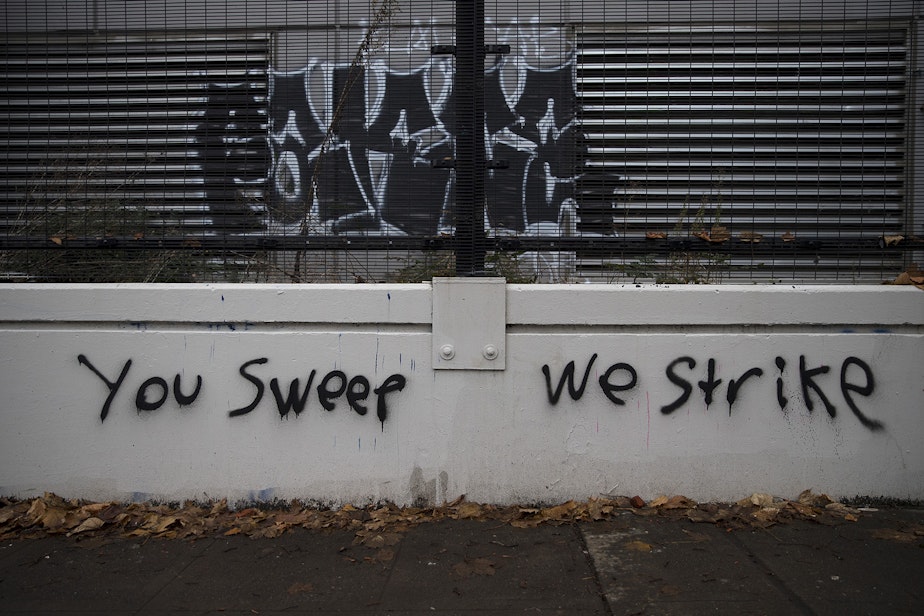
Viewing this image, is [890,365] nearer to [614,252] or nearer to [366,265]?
[614,252]

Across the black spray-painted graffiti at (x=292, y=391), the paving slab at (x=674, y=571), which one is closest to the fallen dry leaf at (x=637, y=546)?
the paving slab at (x=674, y=571)

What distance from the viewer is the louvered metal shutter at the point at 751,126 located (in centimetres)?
448

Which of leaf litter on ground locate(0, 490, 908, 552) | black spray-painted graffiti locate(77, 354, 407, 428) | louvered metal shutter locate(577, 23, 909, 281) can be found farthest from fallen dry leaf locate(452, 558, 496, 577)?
louvered metal shutter locate(577, 23, 909, 281)

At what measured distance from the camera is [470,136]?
4367 mm

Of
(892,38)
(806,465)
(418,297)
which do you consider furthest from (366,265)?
(892,38)

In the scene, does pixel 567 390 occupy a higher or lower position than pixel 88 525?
higher

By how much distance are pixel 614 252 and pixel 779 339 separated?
1113mm

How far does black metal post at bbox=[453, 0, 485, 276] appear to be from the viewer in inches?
171

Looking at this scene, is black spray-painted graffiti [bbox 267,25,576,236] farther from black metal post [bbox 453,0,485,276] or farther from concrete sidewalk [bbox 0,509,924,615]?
concrete sidewalk [bbox 0,509,924,615]

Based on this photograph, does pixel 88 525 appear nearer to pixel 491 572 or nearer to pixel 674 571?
pixel 491 572

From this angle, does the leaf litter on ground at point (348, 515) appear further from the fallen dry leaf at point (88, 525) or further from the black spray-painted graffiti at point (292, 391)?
the black spray-painted graffiti at point (292, 391)

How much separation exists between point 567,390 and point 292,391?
167 cm

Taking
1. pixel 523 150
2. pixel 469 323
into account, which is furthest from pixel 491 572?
pixel 523 150

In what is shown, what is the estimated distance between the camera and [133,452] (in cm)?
432
